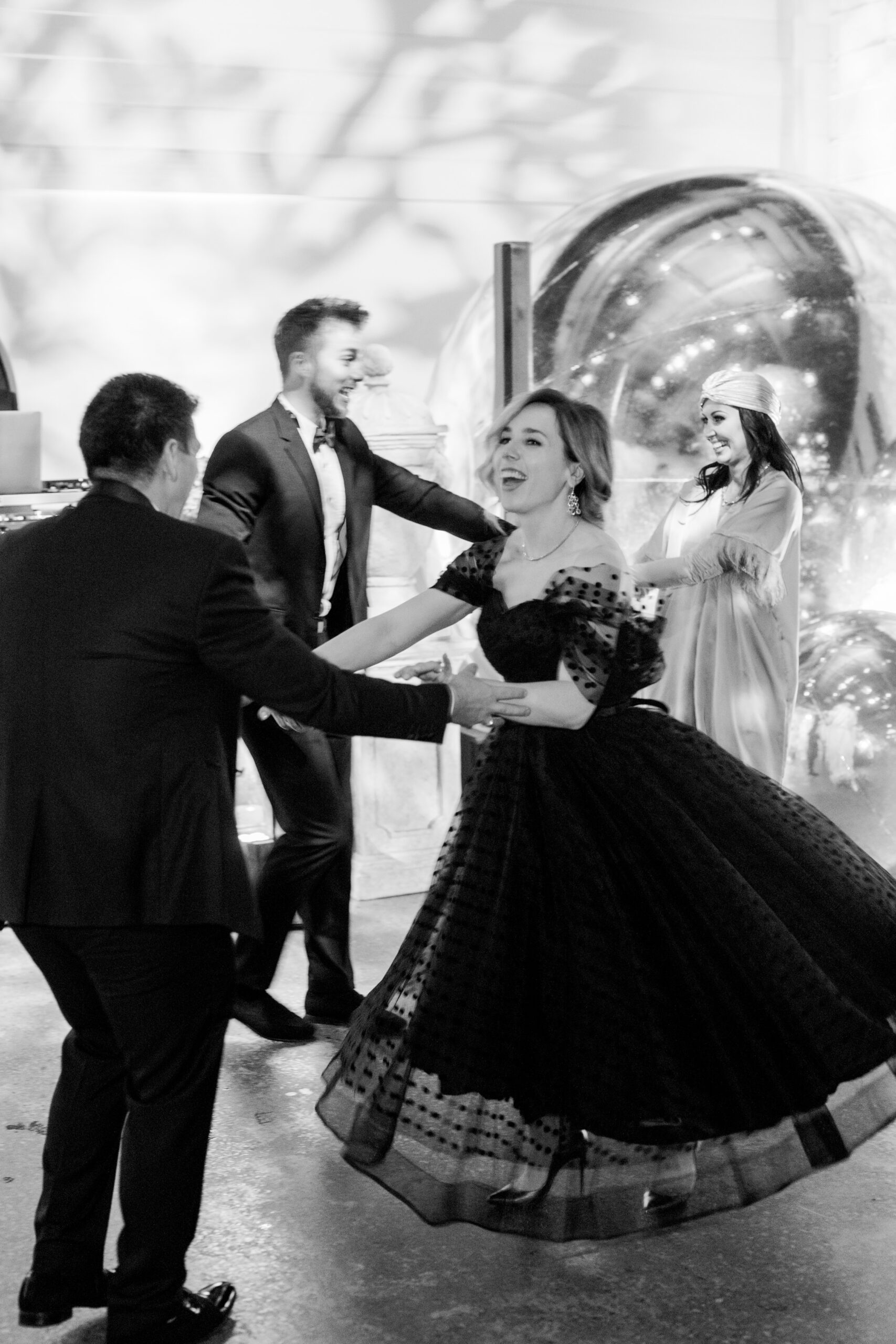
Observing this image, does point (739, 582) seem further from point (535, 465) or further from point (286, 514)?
point (535, 465)

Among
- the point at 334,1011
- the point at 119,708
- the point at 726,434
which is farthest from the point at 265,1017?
the point at 726,434

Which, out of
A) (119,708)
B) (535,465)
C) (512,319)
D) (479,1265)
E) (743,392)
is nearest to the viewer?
(119,708)

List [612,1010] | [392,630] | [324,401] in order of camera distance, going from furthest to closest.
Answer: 1. [324,401]
2. [392,630]
3. [612,1010]

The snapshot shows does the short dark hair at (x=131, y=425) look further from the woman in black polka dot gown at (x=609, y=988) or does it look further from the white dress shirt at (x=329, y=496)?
the white dress shirt at (x=329, y=496)

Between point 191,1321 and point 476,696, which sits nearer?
point 191,1321

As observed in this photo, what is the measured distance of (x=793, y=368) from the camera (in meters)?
4.60

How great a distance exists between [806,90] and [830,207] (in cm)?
235

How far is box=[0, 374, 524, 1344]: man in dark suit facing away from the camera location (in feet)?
6.72

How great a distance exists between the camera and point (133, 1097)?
7.09 ft

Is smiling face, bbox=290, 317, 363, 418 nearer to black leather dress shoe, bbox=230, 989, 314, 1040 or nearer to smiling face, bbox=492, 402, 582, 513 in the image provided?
smiling face, bbox=492, 402, 582, 513

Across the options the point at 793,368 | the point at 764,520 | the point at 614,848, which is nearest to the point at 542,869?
the point at 614,848

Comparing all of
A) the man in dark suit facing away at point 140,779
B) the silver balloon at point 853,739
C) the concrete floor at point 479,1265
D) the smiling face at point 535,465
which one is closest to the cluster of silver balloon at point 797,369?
the silver balloon at point 853,739

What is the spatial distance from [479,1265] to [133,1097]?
0.66 m

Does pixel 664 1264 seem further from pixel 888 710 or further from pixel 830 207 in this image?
pixel 830 207
